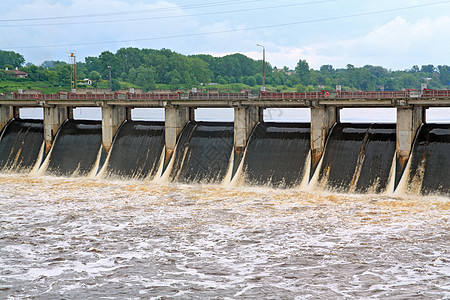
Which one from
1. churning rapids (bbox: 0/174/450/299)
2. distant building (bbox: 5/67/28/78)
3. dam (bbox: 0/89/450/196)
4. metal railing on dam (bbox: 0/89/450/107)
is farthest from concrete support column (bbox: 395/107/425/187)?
distant building (bbox: 5/67/28/78)

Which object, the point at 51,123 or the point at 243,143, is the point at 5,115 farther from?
the point at 243,143

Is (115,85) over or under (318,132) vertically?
over

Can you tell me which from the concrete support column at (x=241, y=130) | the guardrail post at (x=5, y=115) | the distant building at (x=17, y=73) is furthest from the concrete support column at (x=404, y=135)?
the distant building at (x=17, y=73)

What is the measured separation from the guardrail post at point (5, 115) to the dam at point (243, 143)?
0.11 meters

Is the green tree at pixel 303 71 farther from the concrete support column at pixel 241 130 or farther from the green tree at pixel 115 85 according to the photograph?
the concrete support column at pixel 241 130

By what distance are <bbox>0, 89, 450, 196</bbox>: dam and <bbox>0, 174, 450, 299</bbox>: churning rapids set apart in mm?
2539

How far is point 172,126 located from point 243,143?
23.0ft

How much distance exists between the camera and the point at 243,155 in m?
48.2

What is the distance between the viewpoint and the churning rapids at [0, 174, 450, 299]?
986 inches

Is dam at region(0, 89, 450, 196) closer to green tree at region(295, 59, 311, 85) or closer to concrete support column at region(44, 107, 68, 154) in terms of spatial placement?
concrete support column at region(44, 107, 68, 154)

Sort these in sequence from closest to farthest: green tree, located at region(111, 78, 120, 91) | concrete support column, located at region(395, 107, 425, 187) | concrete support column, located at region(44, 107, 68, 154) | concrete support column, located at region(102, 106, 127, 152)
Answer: concrete support column, located at region(395, 107, 425, 187) < concrete support column, located at region(102, 106, 127, 152) < concrete support column, located at region(44, 107, 68, 154) < green tree, located at region(111, 78, 120, 91)

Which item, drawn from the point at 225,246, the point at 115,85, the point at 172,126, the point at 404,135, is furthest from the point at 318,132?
the point at 115,85

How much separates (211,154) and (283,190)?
27.2 ft

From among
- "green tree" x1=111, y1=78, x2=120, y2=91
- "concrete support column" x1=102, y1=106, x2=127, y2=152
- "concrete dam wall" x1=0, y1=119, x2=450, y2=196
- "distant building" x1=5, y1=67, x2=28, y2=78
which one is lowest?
"concrete dam wall" x1=0, y1=119, x2=450, y2=196
